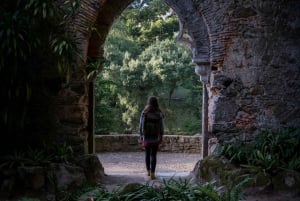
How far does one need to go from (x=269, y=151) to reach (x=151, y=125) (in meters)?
1.85

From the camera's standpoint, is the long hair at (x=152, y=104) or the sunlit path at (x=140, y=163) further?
the sunlit path at (x=140, y=163)

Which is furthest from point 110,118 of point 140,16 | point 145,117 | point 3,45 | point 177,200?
point 177,200

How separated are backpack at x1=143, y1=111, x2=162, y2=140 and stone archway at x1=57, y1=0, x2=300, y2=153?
35.7 inches

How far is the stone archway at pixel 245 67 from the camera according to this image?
6.32 meters

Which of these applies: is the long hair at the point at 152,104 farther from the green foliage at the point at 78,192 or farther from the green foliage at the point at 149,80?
the green foliage at the point at 149,80

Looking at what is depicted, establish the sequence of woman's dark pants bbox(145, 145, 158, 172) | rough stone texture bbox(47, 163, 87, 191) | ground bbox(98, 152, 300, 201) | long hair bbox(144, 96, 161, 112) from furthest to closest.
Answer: ground bbox(98, 152, 300, 201) < woman's dark pants bbox(145, 145, 158, 172) < long hair bbox(144, 96, 161, 112) < rough stone texture bbox(47, 163, 87, 191)

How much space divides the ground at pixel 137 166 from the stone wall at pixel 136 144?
10.2 inches

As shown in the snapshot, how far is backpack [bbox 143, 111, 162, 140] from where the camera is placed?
6.88 meters

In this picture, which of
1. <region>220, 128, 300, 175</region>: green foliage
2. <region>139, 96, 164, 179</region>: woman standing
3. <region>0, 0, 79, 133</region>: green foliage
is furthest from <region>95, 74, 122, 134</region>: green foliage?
<region>220, 128, 300, 175</region>: green foliage

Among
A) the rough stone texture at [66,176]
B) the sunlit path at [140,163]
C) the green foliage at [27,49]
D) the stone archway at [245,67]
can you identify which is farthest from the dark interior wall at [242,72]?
the sunlit path at [140,163]

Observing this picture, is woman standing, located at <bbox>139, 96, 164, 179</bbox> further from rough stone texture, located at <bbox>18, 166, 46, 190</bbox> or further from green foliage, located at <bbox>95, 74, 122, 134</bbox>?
green foliage, located at <bbox>95, 74, 122, 134</bbox>

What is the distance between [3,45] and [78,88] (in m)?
1.63

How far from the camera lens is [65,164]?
18.7 feet

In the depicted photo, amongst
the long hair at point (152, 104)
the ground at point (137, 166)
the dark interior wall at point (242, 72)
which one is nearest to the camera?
the dark interior wall at point (242, 72)
